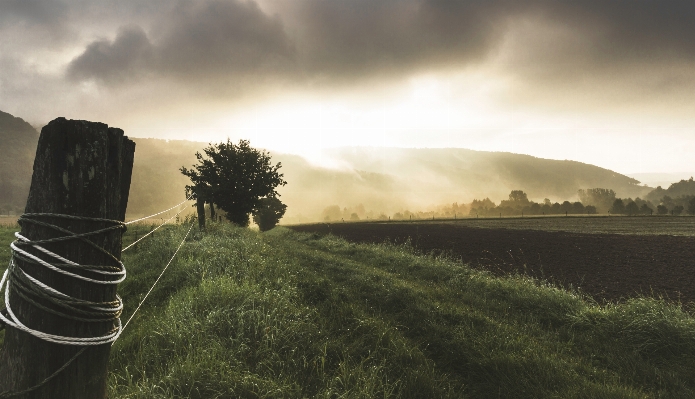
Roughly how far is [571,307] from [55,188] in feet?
29.0

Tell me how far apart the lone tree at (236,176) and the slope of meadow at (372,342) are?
18354 mm

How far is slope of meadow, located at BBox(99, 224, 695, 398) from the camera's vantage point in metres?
3.37

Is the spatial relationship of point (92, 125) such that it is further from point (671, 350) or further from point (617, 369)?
point (671, 350)

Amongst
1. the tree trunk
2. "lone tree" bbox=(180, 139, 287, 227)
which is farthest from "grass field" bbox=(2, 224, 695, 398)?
"lone tree" bbox=(180, 139, 287, 227)

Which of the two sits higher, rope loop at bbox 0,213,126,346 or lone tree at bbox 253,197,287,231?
rope loop at bbox 0,213,126,346

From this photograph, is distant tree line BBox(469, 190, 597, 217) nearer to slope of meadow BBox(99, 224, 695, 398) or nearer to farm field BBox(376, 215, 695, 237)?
farm field BBox(376, 215, 695, 237)

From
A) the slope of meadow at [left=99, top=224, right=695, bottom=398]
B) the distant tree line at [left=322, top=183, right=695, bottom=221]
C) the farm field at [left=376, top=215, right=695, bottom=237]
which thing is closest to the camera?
the slope of meadow at [left=99, top=224, right=695, bottom=398]

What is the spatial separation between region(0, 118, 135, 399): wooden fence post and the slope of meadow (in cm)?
134

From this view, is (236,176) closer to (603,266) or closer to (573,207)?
(603,266)

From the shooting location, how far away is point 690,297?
9164 mm

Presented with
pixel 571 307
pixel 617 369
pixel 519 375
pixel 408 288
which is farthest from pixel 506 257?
pixel 519 375

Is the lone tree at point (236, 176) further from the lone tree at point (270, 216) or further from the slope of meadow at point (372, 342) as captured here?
the lone tree at point (270, 216)

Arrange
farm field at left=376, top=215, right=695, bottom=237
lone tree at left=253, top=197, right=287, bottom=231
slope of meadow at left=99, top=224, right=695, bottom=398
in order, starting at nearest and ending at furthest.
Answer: slope of meadow at left=99, top=224, right=695, bottom=398, farm field at left=376, top=215, right=695, bottom=237, lone tree at left=253, top=197, right=287, bottom=231

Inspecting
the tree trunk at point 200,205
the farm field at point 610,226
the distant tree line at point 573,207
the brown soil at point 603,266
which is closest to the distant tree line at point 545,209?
the distant tree line at point 573,207
